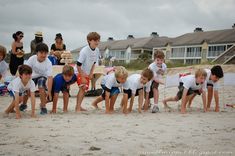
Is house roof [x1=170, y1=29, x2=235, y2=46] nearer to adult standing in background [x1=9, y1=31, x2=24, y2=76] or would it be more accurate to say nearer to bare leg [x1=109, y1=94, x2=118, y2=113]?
adult standing in background [x1=9, y1=31, x2=24, y2=76]

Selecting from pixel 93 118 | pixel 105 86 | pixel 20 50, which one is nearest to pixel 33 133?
pixel 93 118

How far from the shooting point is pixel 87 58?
806 cm

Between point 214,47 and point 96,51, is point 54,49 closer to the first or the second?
point 96,51

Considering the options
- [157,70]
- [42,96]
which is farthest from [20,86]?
[157,70]

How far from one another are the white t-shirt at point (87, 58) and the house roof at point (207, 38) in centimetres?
4127

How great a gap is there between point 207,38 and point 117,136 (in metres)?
49.7

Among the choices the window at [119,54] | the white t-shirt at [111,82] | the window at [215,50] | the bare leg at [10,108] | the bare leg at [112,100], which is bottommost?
the bare leg at [10,108]

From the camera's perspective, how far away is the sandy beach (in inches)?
155

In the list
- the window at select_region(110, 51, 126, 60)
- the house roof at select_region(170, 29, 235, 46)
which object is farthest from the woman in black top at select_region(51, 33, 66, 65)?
the window at select_region(110, 51, 126, 60)

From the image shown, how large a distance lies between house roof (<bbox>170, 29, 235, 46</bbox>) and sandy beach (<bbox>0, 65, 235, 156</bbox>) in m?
43.1

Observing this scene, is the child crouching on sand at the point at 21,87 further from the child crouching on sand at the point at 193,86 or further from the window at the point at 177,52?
the window at the point at 177,52

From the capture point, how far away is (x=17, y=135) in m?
4.72

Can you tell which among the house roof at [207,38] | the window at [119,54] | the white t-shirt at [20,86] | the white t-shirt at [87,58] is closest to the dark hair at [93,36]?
the white t-shirt at [87,58]

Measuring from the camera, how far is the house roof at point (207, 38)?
4884cm
